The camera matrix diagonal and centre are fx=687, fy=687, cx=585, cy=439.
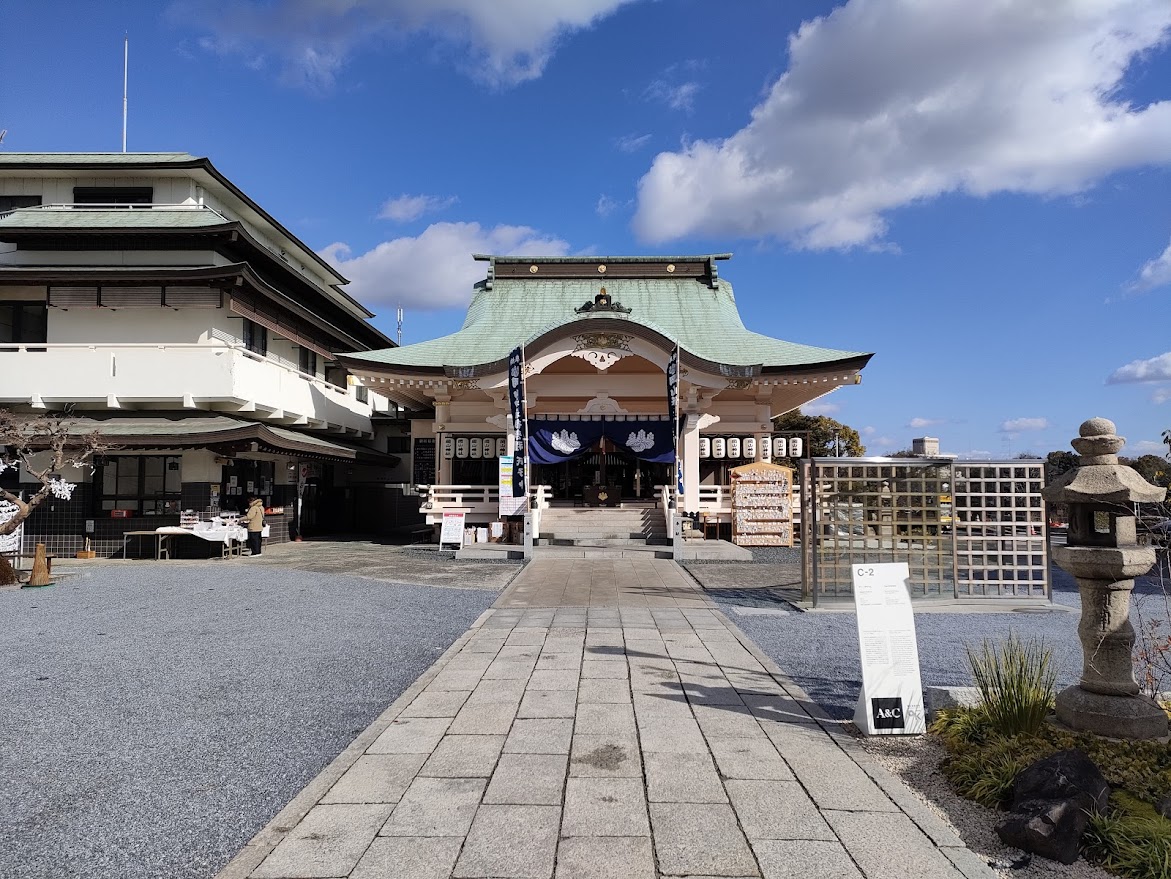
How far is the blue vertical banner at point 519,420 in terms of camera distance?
1556 centimetres

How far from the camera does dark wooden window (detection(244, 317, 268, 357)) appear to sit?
18.3m

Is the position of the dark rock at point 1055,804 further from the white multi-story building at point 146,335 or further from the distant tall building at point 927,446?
the white multi-story building at point 146,335

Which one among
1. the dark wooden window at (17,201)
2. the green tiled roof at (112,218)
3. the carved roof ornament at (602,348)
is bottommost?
the carved roof ornament at (602,348)

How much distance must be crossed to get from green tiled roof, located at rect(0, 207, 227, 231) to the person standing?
684cm

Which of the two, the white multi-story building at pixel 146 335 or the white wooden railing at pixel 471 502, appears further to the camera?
the white wooden railing at pixel 471 502

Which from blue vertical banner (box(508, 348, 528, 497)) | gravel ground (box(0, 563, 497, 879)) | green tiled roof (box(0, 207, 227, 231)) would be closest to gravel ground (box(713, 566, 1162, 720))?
gravel ground (box(0, 563, 497, 879))

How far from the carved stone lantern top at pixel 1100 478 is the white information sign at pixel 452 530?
13328mm

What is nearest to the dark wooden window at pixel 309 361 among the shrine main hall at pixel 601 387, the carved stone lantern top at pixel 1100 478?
the shrine main hall at pixel 601 387

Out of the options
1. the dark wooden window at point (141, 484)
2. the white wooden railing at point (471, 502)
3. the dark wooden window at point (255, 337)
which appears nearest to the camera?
the dark wooden window at point (141, 484)

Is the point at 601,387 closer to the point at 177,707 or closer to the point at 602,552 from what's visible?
the point at 602,552

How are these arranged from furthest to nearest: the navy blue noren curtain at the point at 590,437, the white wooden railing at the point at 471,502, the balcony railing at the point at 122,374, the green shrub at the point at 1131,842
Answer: the navy blue noren curtain at the point at 590,437 < the white wooden railing at the point at 471,502 < the balcony railing at the point at 122,374 < the green shrub at the point at 1131,842

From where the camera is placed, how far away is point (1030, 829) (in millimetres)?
3104

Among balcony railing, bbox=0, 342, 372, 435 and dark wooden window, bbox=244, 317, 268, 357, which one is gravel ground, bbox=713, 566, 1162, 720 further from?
dark wooden window, bbox=244, 317, 268, 357

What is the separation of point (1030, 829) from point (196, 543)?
17.0m
